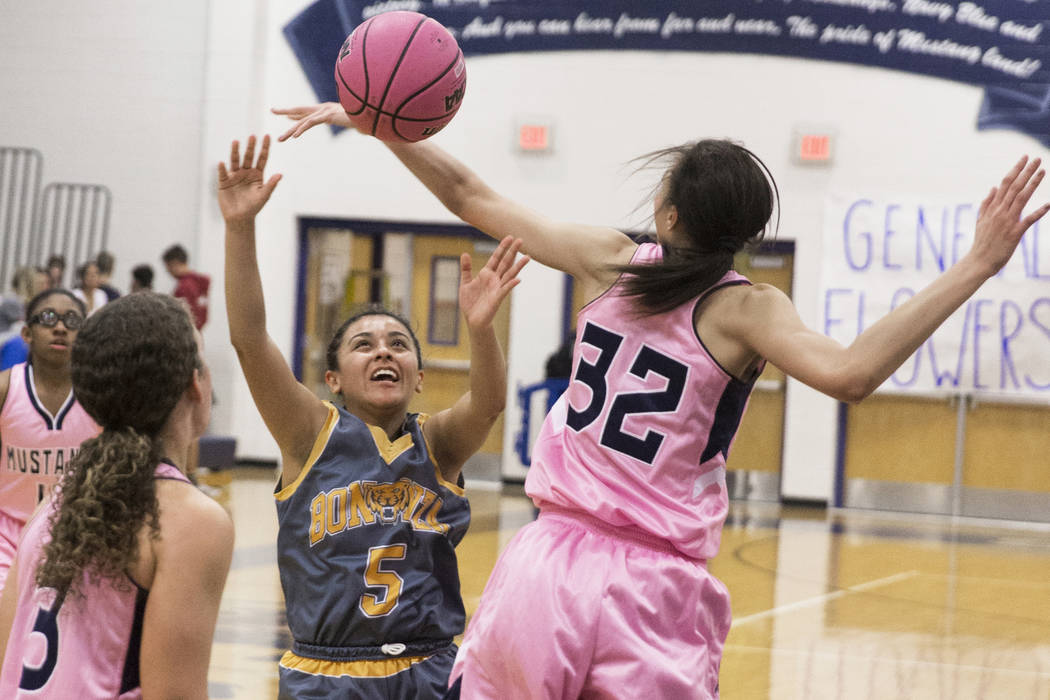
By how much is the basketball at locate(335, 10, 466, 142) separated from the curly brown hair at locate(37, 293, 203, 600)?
107cm

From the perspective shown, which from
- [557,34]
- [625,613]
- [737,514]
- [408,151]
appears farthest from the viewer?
[557,34]

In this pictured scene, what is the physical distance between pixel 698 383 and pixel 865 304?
30.8 ft

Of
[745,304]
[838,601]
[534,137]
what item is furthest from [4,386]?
[534,137]

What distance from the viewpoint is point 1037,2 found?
36.4ft

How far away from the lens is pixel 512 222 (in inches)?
103

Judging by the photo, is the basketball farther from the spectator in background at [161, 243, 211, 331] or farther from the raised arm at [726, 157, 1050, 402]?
the spectator in background at [161, 243, 211, 331]

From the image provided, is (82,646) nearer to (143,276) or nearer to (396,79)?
(396,79)

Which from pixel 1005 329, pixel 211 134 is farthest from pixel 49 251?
pixel 1005 329

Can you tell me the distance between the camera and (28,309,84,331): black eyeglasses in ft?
14.3

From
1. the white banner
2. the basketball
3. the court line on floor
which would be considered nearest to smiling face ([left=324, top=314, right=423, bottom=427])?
the basketball

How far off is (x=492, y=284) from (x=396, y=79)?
2.12ft

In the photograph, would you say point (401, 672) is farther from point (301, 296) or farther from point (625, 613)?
point (301, 296)

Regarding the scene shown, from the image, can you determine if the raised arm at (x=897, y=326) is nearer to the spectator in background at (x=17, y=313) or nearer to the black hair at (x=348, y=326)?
the black hair at (x=348, y=326)

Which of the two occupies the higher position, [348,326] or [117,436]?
[348,326]
